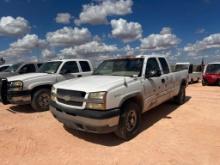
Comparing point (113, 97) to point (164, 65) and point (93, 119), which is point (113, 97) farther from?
point (164, 65)

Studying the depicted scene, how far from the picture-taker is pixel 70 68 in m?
8.77

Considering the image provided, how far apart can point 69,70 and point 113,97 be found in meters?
4.67

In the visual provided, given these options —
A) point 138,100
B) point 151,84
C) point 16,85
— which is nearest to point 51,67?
point 16,85

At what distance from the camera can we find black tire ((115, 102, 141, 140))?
4664 mm

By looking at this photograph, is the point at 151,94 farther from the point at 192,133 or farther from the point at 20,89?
the point at 20,89

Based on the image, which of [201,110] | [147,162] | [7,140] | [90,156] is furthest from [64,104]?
[201,110]

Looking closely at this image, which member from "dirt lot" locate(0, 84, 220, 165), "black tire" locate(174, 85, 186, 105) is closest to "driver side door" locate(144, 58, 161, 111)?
"dirt lot" locate(0, 84, 220, 165)

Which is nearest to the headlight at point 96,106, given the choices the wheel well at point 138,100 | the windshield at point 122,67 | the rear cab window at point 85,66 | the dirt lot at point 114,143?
the wheel well at point 138,100

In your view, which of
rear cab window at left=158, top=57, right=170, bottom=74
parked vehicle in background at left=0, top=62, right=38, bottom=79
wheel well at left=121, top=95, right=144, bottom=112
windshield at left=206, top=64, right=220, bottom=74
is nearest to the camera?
wheel well at left=121, top=95, right=144, bottom=112

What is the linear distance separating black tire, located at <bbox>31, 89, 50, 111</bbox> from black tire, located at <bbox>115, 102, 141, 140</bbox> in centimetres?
391

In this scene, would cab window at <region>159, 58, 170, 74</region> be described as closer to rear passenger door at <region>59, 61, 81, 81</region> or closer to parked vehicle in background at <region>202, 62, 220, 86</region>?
rear passenger door at <region>59, 61, 81, 81</region>

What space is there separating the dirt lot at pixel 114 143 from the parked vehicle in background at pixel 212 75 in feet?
31.4

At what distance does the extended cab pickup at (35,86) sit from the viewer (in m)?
7.22

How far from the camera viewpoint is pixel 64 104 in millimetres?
4773
